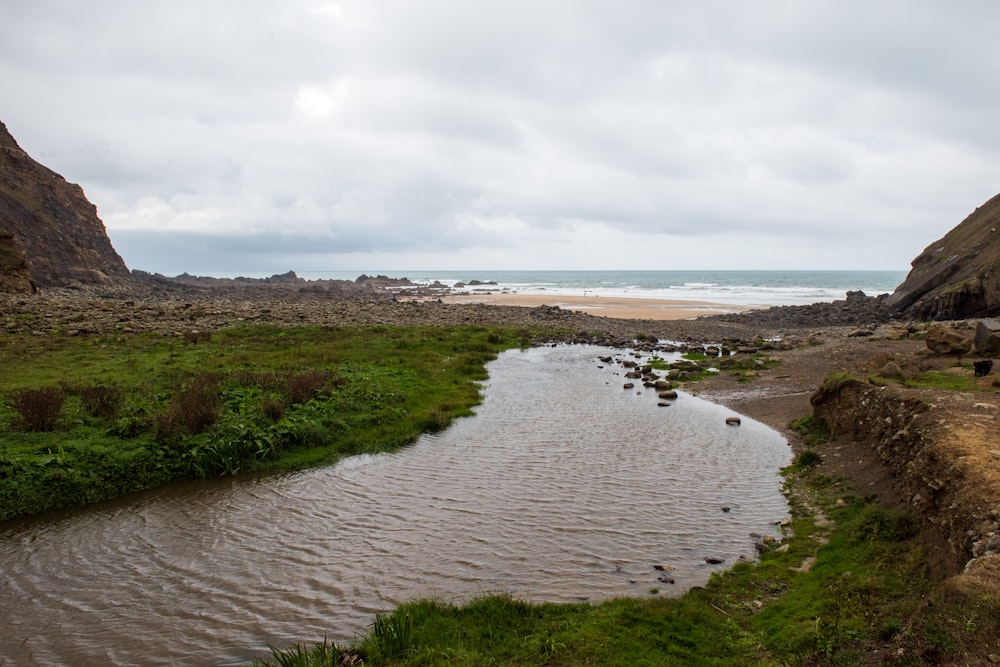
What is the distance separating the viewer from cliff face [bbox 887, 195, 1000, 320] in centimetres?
3981

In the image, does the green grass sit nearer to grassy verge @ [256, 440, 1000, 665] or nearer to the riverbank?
the riverbank

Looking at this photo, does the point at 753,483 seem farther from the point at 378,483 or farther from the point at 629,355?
the point at 629,355

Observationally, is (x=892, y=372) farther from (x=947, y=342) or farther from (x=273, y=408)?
(x=273, y=408)

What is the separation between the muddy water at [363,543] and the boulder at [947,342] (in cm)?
779

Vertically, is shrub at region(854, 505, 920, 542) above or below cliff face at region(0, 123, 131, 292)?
below

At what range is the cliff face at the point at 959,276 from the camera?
39.8m

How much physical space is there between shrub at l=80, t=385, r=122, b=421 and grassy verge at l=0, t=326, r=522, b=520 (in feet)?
0.10

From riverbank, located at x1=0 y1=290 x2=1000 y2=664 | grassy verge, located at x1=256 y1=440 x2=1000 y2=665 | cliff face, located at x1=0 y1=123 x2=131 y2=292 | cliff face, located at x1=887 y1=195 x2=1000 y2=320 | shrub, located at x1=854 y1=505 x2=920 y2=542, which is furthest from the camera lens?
cliff face, located at x1=0 y1=123 x2=131 y2=292

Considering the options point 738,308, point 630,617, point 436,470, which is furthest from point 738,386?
point 738,308

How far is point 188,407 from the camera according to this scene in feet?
46.1

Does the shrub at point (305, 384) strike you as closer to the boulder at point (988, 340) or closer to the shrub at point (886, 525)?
the shrub at point (886, 525)

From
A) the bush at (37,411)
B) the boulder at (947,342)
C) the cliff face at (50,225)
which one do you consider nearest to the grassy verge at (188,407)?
the bush at (37,411)

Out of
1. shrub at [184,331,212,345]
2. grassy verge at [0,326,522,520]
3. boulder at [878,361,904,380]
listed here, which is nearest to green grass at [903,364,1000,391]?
boulder at [878,361,904,380]

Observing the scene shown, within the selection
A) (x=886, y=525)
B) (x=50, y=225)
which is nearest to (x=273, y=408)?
(x=886, y=525)
